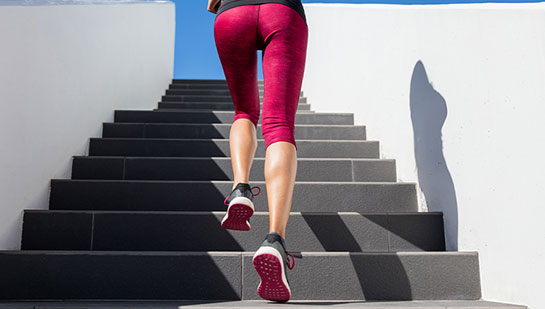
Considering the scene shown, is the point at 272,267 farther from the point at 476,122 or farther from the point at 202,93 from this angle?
the point at 202,93

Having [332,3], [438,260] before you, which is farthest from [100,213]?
[332,3]

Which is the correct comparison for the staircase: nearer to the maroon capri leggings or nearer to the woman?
the woman

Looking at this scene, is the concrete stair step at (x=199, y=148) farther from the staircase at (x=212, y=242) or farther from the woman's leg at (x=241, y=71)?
the woman's leg at (x=241, y=71)

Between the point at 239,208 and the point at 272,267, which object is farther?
the point at 239,208

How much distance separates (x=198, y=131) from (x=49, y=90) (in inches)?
38.3

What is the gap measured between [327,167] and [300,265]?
0.84 m

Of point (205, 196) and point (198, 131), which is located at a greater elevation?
point (198, 131)

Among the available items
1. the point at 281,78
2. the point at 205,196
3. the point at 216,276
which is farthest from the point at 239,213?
the point at 205,196

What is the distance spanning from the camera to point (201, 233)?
164 cm

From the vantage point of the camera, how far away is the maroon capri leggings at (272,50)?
49.9 inches

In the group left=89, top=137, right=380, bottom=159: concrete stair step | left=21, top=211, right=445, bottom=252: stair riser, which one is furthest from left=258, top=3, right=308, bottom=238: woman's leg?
left=89, top=137, right=380, bottom=159: concrete stair step

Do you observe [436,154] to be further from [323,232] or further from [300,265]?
[300,265]

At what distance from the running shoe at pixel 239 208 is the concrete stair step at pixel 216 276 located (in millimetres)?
208

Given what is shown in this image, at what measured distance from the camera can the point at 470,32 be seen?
1.53 m
